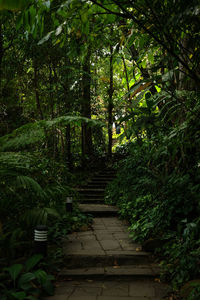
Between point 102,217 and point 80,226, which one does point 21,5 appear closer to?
point 80,226

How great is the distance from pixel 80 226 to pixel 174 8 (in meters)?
4.72

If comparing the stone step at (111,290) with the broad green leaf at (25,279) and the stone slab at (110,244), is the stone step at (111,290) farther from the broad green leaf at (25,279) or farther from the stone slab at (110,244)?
the stone slab at (110,244)

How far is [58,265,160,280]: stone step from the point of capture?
144 inches

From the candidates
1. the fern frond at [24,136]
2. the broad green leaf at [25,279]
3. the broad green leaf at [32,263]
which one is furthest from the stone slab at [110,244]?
the fern frond at [24,136]

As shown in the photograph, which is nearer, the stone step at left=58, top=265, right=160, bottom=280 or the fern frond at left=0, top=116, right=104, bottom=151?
the stone step at left=58, top=265, right=160, bottom=280

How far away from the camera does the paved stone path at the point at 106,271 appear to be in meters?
3.25

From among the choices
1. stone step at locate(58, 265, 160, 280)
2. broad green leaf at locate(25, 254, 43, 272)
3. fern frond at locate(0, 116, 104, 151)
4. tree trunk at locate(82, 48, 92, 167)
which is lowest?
stone step at locate(58, 265, 160, 280)

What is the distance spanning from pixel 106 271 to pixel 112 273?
0.11 metres

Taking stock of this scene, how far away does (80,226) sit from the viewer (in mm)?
5895

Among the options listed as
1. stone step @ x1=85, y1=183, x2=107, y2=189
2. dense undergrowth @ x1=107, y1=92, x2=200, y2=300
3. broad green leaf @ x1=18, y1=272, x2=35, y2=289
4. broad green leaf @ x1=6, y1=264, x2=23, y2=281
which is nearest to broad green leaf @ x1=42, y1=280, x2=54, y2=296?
broad green leaf @ x1=18, y1=272, x2=35, y2=289

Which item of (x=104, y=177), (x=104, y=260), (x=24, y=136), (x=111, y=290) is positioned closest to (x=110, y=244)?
(x=104, y=260)

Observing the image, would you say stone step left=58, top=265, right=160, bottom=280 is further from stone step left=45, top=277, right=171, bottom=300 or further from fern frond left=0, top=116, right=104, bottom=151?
fern frond left=0, top=116, right=104, bottom=151

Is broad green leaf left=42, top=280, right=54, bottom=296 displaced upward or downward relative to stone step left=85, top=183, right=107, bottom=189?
downward

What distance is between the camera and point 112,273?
3719 mm
